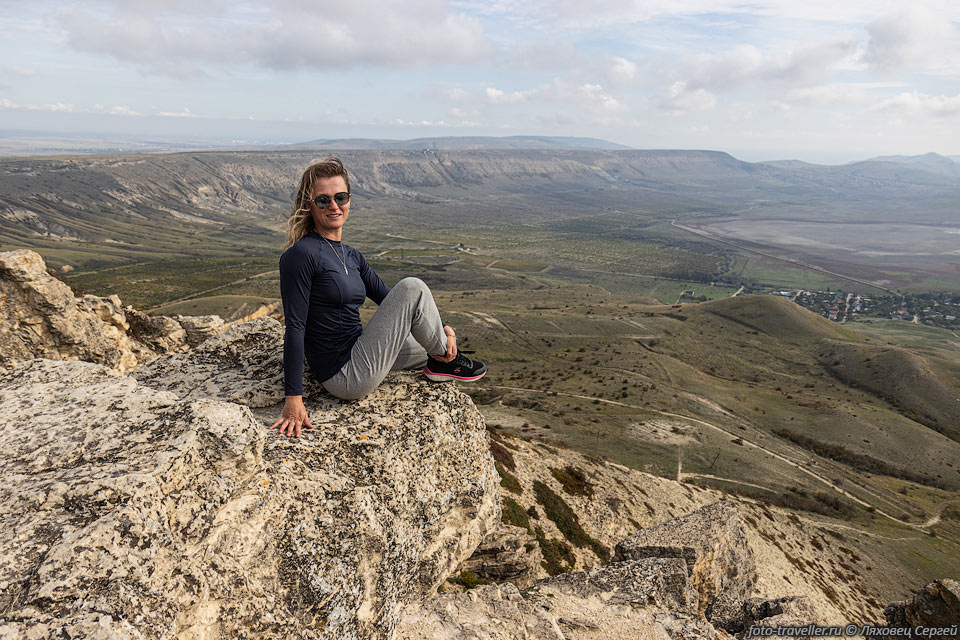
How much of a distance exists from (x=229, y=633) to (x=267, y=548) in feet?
3.10

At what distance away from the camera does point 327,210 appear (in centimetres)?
758

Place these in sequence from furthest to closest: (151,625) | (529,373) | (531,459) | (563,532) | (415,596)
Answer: (529,373) < (531,459) < (563,532) < (415,596) < (151,625)

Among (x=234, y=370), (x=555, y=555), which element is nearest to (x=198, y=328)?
(x=234, y=370)

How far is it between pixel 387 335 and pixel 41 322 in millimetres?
16902

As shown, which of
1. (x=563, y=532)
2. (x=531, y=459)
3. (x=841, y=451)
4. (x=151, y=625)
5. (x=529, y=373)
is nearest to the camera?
(x=151, y=625)

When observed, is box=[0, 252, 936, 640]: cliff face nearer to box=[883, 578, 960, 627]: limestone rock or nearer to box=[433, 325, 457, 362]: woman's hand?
box=[433, 325, 457, 362]: woman's hand

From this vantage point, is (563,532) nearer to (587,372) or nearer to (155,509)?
(155,509)

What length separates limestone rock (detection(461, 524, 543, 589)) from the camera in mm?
18391

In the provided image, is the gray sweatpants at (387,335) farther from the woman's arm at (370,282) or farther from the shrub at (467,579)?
the shrub at (467,579)

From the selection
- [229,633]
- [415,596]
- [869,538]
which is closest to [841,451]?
[869,538]

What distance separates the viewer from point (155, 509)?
5.25 meters

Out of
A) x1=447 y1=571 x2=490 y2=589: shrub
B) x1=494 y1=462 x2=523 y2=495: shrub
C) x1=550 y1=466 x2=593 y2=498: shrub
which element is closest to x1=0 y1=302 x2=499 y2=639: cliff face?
x1=447 y1=571 x2=490 y2=589: shrub

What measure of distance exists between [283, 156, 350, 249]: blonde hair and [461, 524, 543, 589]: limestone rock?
14.5 metres

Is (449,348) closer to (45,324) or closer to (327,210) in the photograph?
(327,210)
